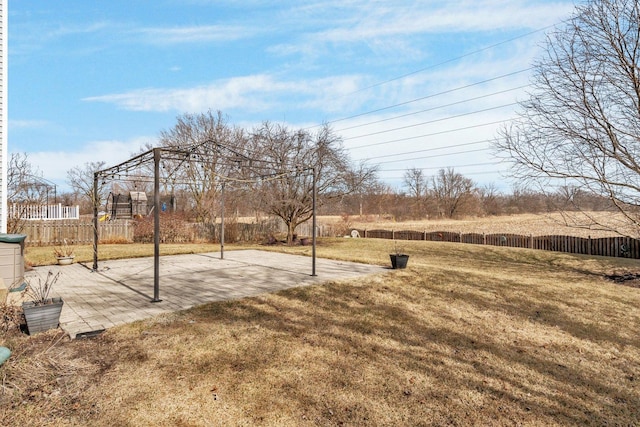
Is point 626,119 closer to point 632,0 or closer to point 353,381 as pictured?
point 632,0

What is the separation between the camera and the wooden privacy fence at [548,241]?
40.3ft

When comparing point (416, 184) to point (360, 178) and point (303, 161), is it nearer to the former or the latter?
point (360, 178)

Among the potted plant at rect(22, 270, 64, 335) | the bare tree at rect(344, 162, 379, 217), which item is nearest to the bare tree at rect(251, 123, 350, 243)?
the bare tree at rect(344, 162, 379, 217)

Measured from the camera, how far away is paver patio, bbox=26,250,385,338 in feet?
15.8

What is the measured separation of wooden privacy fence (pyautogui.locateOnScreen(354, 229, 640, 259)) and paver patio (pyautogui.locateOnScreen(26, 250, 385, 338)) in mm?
10454

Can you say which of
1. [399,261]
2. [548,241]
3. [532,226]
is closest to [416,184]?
[532,226]

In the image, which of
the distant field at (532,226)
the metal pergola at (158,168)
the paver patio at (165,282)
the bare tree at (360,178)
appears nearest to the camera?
the paver patio at (165,282)

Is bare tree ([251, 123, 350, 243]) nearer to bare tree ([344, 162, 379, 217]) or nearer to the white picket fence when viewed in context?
bare tree ([344, 162, 379, 217])

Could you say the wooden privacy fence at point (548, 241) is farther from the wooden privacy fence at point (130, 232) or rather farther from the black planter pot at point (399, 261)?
the black planter pot at point (399, 261)

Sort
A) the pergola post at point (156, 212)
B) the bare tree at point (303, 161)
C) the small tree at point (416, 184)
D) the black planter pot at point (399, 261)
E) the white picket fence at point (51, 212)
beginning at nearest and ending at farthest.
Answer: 1. the pergola post at point (156, 212)
2. the black planter pot at point (399, 261)
3. the white picket fence at point (51, 212)
4. the bare tree at point (303, 161)
5. the small tree at point (416, 184)

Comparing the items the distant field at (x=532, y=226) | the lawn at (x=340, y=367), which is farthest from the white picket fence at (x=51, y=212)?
the distant field at (x=532, y=226)

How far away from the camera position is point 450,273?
8156mm

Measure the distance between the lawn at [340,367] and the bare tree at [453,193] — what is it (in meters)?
28.0

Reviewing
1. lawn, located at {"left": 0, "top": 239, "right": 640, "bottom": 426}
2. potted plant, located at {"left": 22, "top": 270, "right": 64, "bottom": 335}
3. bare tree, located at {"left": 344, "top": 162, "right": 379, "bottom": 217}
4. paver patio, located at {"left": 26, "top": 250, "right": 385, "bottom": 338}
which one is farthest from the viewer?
bare tree, located at {"left": 344, "top": 162, "right": 379, "bottom": 217}
